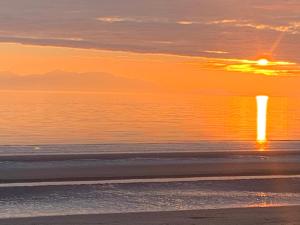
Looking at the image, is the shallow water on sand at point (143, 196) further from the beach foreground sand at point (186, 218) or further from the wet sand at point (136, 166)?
the wet sand at point (136, 166)

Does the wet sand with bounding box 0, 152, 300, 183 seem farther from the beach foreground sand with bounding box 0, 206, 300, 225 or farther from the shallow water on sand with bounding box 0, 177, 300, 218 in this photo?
the beach foreground sand with bounding box 0, 206, 300, 225

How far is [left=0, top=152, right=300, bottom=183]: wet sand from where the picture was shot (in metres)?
15.1

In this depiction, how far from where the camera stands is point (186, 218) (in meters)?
9.93

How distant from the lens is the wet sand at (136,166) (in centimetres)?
1506

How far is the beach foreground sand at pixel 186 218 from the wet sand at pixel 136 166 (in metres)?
4.49

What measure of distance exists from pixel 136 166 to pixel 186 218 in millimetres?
6915

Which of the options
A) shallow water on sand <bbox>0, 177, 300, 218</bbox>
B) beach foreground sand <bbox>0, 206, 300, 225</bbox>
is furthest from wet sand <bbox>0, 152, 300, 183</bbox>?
beach foreground sand <bbox>0, 206, 300, 225</bbox>

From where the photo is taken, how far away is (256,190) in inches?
512

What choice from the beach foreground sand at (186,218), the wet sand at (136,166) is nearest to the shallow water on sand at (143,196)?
the beach foreground sand at (186,218)

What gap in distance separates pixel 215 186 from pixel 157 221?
408 cm

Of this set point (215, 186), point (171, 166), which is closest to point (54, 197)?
point (215, 186)

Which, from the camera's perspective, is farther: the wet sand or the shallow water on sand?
the wet sand

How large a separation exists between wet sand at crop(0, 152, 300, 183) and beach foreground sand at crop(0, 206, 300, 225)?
14.7 feet

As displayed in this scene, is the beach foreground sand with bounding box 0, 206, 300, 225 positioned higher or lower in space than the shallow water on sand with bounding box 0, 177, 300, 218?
lower
